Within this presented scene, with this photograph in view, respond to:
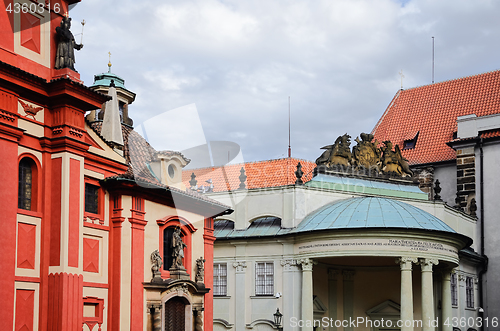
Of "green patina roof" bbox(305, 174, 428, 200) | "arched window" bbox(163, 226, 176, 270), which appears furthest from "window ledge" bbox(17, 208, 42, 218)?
"green patina roof" bbox(305, 174, 428, 200)

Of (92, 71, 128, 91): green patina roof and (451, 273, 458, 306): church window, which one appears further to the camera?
(451, 273, 458, 306): church window

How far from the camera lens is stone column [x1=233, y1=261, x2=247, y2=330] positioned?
119 feet

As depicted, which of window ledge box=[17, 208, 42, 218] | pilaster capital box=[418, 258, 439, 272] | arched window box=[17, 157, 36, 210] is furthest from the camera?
pilaster capital box=[418, 258, 439, 272]

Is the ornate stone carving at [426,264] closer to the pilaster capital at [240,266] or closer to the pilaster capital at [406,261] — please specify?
the pilaster capital at [406,261]

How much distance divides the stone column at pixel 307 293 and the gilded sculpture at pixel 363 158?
6.15m

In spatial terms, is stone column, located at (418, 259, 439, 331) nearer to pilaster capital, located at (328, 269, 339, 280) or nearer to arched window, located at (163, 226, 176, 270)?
pilaster capital, located at (328, 269, 339, 280)

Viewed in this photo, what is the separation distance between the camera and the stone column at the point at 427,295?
110 feet

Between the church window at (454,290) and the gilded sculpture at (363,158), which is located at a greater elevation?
the gilded sculpture at (363,158)

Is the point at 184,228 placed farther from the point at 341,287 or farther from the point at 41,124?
the point at 341,287

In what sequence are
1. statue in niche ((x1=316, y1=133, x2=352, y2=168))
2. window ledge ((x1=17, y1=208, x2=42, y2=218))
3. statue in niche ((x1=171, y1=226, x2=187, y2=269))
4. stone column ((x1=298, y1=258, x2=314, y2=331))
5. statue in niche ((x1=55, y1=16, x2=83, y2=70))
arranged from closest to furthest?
window ledge ((x1=17, y1=208, x2=42, y2=218)) < statue in niche ((x1=55, y1=16, x2=83, y2=70)) < statue in niche ((x1=171, y1=226, x2=187, y2=269)) < stone column ((x1=298, y1=258, x2=314, y2=331)) < statue in niche ((x1=316, y1=133, x2=352, y2=168))

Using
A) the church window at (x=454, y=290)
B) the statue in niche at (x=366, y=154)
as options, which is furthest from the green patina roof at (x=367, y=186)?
the church window at (x=454, y=290)

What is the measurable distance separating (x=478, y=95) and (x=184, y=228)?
28.0 metres

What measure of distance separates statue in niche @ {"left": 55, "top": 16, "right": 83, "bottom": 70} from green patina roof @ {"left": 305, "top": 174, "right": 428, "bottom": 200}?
18.1m

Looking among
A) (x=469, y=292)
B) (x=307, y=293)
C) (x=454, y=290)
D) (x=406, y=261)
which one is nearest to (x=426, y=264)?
(x=406, y=261)
